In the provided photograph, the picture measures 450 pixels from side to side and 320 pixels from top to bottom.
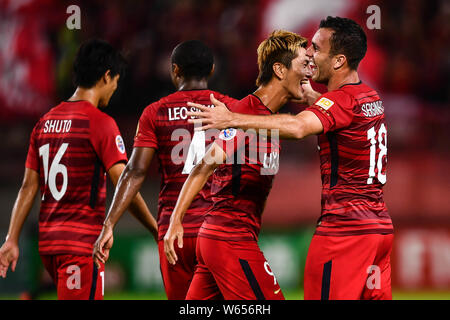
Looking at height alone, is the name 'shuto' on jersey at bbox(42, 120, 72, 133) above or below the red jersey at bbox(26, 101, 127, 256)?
above

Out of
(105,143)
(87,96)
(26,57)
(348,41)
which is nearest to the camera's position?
(348,41)

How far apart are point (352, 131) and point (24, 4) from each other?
30.3ft

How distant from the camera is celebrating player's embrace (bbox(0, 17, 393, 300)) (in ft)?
12.1

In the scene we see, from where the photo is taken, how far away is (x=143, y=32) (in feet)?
39.5

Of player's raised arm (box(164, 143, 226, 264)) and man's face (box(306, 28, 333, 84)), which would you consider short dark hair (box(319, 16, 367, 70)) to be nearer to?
man's face (box(306, 28, 333, 84))

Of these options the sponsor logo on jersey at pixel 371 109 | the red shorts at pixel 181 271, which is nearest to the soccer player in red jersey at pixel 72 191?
the red shorts at pixel 181 271

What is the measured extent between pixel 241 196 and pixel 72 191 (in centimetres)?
119

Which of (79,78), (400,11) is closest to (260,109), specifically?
(79,78)

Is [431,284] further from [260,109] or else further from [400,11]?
[260,109]

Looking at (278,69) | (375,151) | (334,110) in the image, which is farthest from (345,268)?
(278,69)

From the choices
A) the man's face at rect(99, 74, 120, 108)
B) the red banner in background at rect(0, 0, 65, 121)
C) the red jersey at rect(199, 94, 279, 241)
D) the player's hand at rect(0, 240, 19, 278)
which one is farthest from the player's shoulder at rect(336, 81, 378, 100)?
the red banner in background at rect(0, 0, 65, 121)

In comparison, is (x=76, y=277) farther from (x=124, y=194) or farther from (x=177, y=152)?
(x=177, y=152)

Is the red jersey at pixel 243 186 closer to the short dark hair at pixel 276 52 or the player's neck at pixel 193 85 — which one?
the short dark hair at pixel 276 52

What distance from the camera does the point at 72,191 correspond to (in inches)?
175
